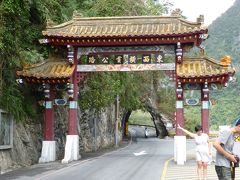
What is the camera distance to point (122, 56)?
65.3ft

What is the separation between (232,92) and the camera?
261ft

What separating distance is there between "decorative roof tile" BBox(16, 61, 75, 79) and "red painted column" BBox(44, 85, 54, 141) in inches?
32.1

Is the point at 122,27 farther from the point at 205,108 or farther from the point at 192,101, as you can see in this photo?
the point at 205,108

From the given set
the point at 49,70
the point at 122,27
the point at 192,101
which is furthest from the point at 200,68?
the point at 49,70

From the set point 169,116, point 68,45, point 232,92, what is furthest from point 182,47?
point 232,92

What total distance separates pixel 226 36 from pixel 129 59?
280ft

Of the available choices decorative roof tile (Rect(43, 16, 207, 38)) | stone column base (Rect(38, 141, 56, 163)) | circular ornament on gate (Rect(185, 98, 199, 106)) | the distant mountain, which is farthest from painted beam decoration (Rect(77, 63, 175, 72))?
the distant mountain

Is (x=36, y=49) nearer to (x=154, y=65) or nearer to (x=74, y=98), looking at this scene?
(x=74, y=98)

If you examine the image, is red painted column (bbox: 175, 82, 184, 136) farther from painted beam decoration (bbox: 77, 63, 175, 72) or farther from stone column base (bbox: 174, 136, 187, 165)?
painted beam decoration (bbox: 77, 63, 175, 72)

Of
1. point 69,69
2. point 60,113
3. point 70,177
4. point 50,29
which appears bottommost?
point 70,177

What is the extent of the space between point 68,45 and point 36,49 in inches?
96.9

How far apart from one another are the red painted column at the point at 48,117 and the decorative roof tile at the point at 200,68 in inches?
246

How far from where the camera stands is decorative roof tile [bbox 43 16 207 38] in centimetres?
1884

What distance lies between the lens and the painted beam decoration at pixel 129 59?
19484 millimetres
